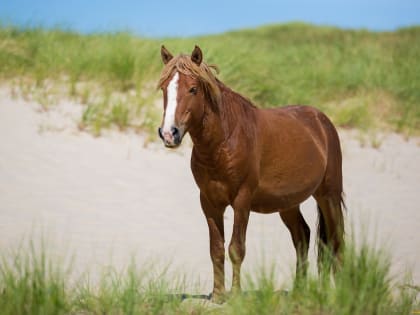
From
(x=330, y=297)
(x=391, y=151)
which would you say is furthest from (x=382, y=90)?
(x=330, y=297)

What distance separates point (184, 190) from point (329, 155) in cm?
474

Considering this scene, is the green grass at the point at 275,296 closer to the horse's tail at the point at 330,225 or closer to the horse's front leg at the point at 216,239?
the horse's front leg at the point at 216,239

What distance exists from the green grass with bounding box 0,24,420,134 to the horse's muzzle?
715cm

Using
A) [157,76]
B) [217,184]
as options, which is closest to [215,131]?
[217,184]

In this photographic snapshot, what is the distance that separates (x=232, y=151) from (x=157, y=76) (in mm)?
7937

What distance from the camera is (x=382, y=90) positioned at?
1465 cm

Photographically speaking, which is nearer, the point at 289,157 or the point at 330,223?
the point at 289,157

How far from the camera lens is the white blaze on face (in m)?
4.65

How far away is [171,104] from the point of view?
4.74m

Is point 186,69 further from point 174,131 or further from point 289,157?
point 289,157

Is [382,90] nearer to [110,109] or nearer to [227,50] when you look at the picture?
Result: [227,50]

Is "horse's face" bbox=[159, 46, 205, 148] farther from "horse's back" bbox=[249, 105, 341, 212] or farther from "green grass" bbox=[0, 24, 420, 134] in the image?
"green grass" bbox=[0, 24, 420, 134]

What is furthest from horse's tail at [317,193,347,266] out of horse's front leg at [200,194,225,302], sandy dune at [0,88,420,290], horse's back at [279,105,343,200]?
sandy dune at [0,88,420,290]

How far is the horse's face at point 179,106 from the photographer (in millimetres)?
4637
